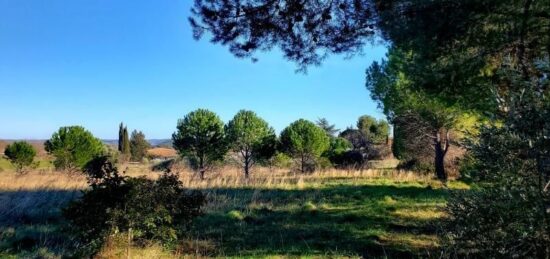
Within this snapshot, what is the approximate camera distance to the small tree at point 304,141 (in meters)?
27.6

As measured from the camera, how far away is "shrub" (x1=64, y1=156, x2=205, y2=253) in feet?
20.0

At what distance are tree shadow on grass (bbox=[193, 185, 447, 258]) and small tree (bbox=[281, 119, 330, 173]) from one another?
44.2 ft

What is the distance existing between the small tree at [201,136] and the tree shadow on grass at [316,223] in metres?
12.8

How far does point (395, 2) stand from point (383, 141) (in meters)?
42.4

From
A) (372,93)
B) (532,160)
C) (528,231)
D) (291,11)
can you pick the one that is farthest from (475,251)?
(372,93)

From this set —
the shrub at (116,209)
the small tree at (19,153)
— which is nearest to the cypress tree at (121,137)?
the small tree at (19,153)

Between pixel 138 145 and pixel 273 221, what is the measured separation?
53.1 metres

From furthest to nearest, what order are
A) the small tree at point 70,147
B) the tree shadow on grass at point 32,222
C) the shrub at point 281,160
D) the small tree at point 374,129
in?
the small tree at point 374,129
the shrub at point 281,160
the small tree at point 70,147
the tree shadow on grass at point 32,222

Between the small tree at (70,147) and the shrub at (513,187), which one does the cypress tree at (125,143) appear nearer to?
the small tree at (70,147)

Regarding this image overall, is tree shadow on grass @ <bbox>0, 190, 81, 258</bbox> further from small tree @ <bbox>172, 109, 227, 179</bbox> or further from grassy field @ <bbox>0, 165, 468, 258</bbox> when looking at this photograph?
small tree @ <bbox>172, 109, 227, 179</bbox>

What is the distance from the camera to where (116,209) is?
6.04 meters

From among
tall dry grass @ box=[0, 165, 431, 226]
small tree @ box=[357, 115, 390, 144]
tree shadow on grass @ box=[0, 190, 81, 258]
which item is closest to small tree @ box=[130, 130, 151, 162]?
small tree @ box=[357, 115, 390, 144]

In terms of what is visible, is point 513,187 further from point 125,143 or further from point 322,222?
point 125,143

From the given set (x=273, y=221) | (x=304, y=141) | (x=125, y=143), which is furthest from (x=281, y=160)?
(x=125, y=143)
